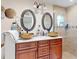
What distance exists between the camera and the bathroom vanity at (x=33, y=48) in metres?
2.36

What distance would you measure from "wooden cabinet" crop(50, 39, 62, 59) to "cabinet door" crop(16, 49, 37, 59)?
2.09 feet

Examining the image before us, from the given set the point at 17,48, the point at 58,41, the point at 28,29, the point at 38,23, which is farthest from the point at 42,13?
the point at 17,48

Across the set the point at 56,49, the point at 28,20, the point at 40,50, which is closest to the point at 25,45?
the point at 40,50

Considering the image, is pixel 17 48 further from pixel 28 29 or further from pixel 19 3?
pixel 19 3

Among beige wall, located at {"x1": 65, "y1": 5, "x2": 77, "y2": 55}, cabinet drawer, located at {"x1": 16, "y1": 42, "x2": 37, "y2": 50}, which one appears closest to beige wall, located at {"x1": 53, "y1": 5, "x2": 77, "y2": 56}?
beige wall, located at {"x1": 65, "y1": 5, "x2": 77, "y2": 55}

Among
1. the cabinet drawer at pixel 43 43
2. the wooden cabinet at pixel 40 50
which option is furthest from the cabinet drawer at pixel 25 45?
the cabinet drawer at pixel 43 43

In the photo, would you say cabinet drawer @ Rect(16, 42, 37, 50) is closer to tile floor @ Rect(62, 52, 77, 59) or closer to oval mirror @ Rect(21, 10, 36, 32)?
oval mirror @ Rect(21, 10, 36, 32)

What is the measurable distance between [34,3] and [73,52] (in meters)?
2.07

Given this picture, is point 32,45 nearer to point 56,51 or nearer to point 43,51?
point 43,51

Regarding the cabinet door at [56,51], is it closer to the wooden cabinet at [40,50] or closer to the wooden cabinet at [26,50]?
the wooden cabinet at [40,50]

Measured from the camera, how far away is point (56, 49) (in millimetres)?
3227

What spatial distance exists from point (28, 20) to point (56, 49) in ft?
4.02

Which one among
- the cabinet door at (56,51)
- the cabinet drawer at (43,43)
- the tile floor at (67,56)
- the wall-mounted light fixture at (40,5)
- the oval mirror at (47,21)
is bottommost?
the tile floor at (67,56)

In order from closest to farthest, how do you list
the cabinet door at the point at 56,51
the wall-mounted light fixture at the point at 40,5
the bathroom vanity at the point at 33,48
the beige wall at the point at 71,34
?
the bathroom vanity at the point at 33,48 < the cabinet door at the point at 56,51 < the wall-mounted light fixture at the point at 40,5 < the beige wall at the point at 71,34
